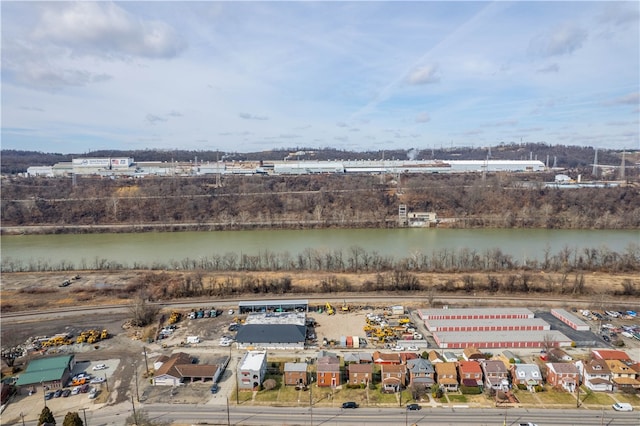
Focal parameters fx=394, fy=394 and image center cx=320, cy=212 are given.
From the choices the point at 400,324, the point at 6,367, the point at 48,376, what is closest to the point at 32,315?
the point at 6,367

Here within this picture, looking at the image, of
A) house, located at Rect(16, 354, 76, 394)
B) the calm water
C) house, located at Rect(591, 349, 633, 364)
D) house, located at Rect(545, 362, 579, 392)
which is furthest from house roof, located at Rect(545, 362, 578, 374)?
house, located at Rect(16, 354, 76, 394)

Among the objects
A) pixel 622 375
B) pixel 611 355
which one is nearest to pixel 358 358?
pixel 622 375

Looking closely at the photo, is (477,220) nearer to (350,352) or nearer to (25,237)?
(350,352)

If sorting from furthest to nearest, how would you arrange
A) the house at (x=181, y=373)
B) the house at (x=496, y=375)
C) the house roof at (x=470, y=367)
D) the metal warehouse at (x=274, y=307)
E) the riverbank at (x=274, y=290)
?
the riverbank at (x=274, y=290) → the metal warehouse at (x=274, y=307) → the house at (x=181, y=373) → the house roof at (x=470, y=367) → the house at (x=496, y=375)

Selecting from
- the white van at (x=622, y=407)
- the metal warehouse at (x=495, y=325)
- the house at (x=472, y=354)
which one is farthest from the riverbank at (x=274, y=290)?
the white van at (x=622, y=407)

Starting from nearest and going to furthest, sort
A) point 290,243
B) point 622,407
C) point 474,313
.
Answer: point 622,407 → point 474,313 → point 290,243

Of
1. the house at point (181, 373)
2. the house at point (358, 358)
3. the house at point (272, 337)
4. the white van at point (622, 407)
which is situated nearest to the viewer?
the white van at point (622, 407)

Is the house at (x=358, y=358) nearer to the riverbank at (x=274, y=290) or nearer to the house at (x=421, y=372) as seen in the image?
the house at (x=421, y=372)

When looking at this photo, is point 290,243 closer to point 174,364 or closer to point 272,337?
point 272,337
